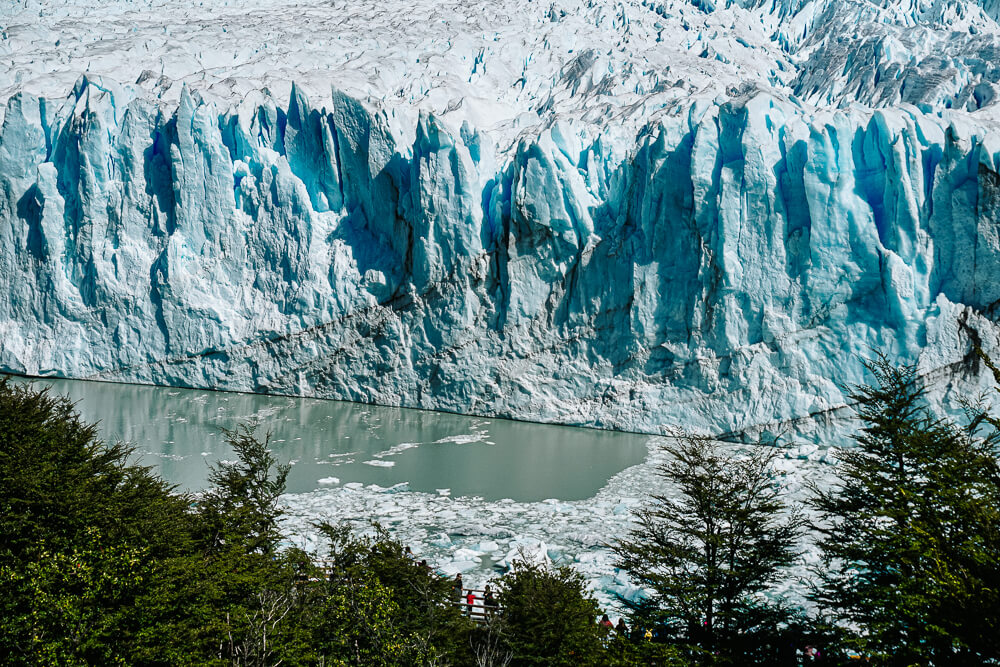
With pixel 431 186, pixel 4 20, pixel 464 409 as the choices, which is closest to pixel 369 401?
pixel 464 409

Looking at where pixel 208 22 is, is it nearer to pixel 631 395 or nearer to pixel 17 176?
pixel 17 176

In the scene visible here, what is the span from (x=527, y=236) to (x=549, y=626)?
56.6ft

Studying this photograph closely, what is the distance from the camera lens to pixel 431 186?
23.0m

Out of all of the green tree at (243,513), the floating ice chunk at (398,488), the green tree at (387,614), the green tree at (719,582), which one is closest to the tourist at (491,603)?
the green tree at (387,614)

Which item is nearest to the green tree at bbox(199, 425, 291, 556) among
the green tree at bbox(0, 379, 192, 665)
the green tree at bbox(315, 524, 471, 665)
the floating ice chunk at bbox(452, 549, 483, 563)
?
the green tree at bbox(0, 379, 192, 665)

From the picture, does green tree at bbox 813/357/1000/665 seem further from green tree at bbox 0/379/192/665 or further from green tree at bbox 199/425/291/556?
green tree at bbox 199/425/291/556

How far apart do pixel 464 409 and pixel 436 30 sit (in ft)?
79.1

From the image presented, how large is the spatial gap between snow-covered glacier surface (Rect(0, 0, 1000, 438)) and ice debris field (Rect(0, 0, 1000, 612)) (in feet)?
0.26

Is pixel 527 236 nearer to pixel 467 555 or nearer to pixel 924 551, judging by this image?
pixel 467 555

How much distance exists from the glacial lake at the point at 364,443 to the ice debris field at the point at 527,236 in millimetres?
1134

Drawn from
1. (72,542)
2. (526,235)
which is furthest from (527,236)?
(72,542)

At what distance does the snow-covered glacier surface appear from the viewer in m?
18.7

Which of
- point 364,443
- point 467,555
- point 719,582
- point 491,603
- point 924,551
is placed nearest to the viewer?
point 924,551

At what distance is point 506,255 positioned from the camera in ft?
74.3
